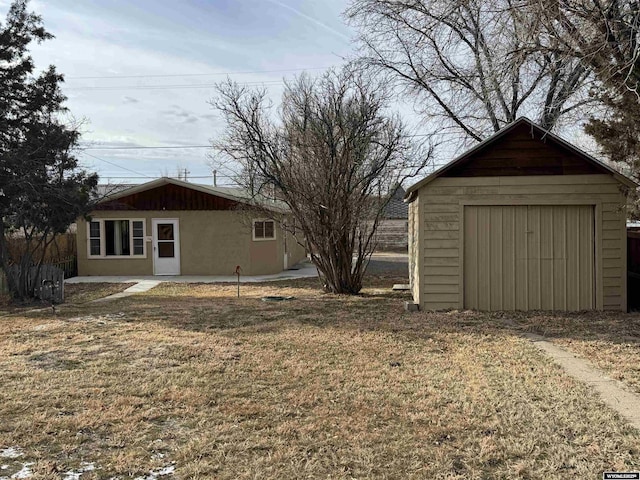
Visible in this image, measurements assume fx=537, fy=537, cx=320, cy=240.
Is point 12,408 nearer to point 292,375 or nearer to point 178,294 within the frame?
point 292,375

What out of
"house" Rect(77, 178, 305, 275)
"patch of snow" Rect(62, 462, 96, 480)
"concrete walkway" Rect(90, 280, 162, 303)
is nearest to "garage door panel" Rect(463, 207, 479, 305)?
"patch of snow" Rect(62, 462, 96, 480)

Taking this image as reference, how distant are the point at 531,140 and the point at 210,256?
446 inches

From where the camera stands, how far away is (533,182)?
358 inches

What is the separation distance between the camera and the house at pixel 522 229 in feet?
29.7

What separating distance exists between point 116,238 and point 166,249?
1748mm

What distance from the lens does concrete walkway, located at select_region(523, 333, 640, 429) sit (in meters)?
4.26

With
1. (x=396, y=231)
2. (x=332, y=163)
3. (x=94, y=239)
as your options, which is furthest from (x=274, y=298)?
(x=396, y=231)

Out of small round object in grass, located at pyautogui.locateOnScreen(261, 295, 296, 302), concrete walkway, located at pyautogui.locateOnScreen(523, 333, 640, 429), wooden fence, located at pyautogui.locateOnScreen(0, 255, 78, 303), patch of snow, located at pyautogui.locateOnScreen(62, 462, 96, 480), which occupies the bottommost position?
small round object in grass, located at pyautogui.locateOnScreen(261, 295, 296, 302)

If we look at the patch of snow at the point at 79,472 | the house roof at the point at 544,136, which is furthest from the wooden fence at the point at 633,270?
the patch of snow at the point at 79,472

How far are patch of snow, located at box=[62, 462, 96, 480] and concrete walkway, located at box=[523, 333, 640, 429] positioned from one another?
377cm

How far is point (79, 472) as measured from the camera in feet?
10.7

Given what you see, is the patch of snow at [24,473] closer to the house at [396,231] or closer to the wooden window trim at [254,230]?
the wooden window trim at [254,230]

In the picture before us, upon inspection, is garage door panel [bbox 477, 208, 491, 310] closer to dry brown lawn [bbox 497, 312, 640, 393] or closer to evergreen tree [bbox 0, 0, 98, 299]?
dry brown lawn [bbox 497, 312, 640, 393]

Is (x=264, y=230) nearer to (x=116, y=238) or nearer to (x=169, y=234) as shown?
(x=169, y=234)
